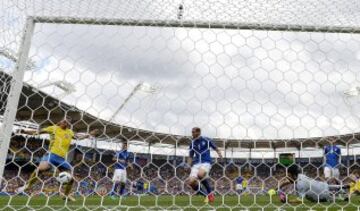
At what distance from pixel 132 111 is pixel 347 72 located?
2142 millimetres

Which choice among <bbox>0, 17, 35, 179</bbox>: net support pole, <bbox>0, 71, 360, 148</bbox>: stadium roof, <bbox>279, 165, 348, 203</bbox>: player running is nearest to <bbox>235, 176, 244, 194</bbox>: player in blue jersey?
<bbox>279, 165, 348, 203</bbox>: player running

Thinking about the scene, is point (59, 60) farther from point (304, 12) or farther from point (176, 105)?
point (304, 12)

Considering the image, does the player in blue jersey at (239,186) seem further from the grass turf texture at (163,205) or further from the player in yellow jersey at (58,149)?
the player in yellow jersey at (58,149)

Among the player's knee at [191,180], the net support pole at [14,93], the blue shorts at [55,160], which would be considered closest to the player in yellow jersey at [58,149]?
the blue shorts at [55,160]

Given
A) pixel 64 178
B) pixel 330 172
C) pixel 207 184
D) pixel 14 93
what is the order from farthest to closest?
1. pixel 330 172
2. pixel 207 184
3. pixel 64 178
4. pixel 14 93

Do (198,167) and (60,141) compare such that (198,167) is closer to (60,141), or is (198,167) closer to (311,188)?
(311,188)

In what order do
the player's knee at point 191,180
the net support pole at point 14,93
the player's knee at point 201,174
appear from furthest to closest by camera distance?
1. the player's knee at point 191,180
2. the player's knee at point 201,174
3. the net support pole at point 14,93

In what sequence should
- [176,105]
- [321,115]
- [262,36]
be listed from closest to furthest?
1. [321,115]
2. [176,105]
3. [262,36]

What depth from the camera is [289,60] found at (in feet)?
11.9

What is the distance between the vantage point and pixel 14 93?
357 cm

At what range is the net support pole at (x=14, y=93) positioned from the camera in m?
3.45

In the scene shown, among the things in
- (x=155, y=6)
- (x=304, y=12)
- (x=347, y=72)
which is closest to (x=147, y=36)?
Answer: (x=155, y=6)

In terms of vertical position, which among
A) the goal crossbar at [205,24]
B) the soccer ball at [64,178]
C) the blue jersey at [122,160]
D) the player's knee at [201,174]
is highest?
the goal crossbar at [205,24]

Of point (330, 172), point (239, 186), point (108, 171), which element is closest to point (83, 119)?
point (330, 172)
